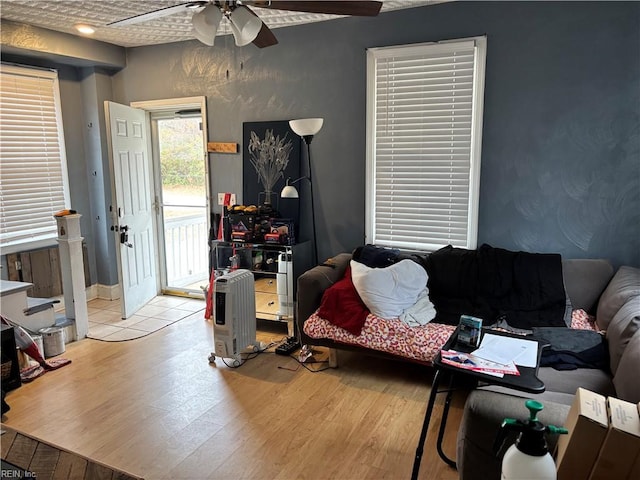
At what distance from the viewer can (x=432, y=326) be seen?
117 inches

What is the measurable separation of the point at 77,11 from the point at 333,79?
2061mm

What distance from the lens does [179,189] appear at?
5164mm

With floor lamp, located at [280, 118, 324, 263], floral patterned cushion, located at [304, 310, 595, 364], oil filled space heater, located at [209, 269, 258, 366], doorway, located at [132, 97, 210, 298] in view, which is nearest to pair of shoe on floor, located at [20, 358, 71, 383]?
oil filled space heater, located at [209, 269, 258, 366]

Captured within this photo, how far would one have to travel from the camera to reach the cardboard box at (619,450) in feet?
3.83

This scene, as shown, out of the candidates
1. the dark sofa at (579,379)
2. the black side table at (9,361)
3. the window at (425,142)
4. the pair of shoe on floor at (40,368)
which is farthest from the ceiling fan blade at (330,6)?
the pair of shoe on floor at (40,368)

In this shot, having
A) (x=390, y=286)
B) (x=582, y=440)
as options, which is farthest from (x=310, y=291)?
(x=582, y=440)

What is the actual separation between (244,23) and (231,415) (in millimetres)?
2184

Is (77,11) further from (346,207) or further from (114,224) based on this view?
(346,207)

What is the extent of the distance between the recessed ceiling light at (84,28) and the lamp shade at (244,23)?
226cm

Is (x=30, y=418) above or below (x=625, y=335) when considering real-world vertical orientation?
below

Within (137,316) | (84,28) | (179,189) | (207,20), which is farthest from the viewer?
(179,189)

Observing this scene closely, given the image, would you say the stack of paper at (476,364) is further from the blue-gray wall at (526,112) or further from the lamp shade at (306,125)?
the lamp shade at (306,125)

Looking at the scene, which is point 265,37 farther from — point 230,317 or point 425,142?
point 230,317

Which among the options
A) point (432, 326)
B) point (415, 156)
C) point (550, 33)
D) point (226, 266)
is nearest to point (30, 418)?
point (226, 266)
